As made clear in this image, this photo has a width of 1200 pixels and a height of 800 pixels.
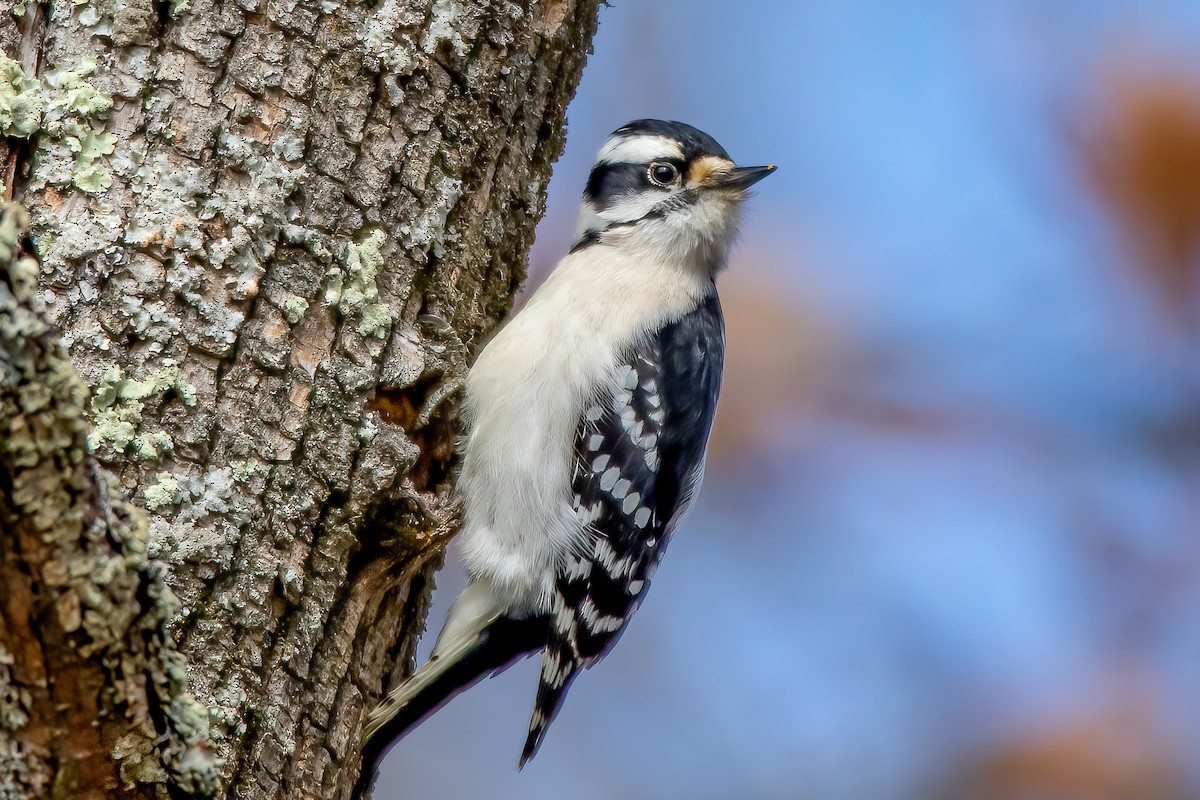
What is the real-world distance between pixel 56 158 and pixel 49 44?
0.24 meters

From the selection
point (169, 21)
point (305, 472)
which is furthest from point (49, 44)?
point (305, 472)

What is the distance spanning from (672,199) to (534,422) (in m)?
0.86

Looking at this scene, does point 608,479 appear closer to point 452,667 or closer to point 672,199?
point 452,667

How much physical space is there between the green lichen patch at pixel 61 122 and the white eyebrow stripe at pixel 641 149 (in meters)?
1.76

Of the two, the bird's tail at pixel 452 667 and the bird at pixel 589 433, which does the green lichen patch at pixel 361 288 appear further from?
the bird's tail at pixel 452 667

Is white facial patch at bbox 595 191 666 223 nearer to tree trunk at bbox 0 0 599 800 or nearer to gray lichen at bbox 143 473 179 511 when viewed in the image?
tree trunk at bbox 0 0 599 800

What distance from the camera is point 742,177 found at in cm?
354

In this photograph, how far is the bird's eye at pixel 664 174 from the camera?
359 centimetres

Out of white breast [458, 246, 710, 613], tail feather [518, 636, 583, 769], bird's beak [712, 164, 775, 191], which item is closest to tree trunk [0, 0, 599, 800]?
white breast [458, 246, 710, 613]

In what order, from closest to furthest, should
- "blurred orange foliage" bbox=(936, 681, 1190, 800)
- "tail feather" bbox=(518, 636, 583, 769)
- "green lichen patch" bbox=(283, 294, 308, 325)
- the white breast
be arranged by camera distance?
"green lichen patch" bbox=(283, 294, 308, 325)
the white breast
"tail feather" bbox=(518, 636, 583, 769)
"blurred orange foliage" bbox=(936, 681, 1190, 800)

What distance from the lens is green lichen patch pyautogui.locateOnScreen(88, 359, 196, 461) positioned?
7.02 ft

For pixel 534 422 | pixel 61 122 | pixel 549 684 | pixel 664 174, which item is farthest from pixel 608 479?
pixel 61 122

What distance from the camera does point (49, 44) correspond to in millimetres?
2256

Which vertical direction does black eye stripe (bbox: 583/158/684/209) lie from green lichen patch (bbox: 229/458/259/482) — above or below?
above
